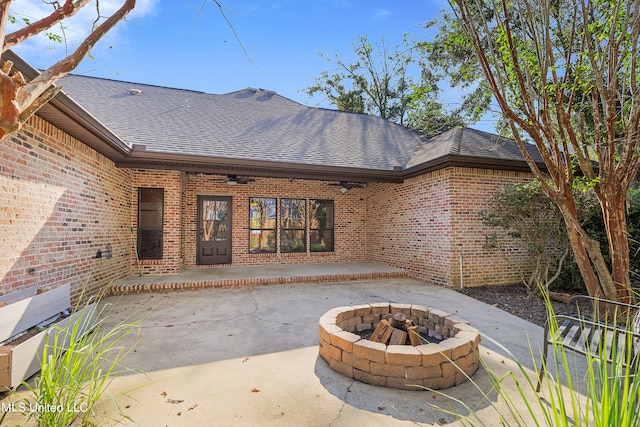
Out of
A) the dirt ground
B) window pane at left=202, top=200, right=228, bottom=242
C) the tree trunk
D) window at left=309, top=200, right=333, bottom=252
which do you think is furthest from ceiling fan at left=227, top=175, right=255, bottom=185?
the tree trunk

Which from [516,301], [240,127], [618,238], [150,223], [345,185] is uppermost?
[240,127]

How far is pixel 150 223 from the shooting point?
736cm

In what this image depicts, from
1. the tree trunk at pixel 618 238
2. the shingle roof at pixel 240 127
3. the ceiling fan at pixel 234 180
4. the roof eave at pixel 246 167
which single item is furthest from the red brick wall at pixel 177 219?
the tree trunk at pixel 618 238

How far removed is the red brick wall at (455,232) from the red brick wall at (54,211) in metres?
6.56

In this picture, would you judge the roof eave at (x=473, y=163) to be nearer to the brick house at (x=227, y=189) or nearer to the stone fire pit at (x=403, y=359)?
the brick house at (x=227, y=189)

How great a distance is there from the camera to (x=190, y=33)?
2895 millimetres

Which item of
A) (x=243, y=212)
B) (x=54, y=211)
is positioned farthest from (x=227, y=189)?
(x=54, y=211)

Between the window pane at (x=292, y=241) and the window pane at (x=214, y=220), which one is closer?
the window pane at (x=214, y=220)

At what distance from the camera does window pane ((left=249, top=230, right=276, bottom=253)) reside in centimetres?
915

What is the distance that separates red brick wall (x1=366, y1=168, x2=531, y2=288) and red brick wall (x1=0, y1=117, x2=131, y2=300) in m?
6.56

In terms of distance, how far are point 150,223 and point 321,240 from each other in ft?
15.9

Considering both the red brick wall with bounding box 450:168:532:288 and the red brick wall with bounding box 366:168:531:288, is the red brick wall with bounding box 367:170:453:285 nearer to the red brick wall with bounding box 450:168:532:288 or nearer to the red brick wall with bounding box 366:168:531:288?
the red brick wall with bounding box 366:168:531:288

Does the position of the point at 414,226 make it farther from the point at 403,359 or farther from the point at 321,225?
the point at 403,359

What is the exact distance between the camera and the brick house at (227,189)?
Answer: 4141 mm
